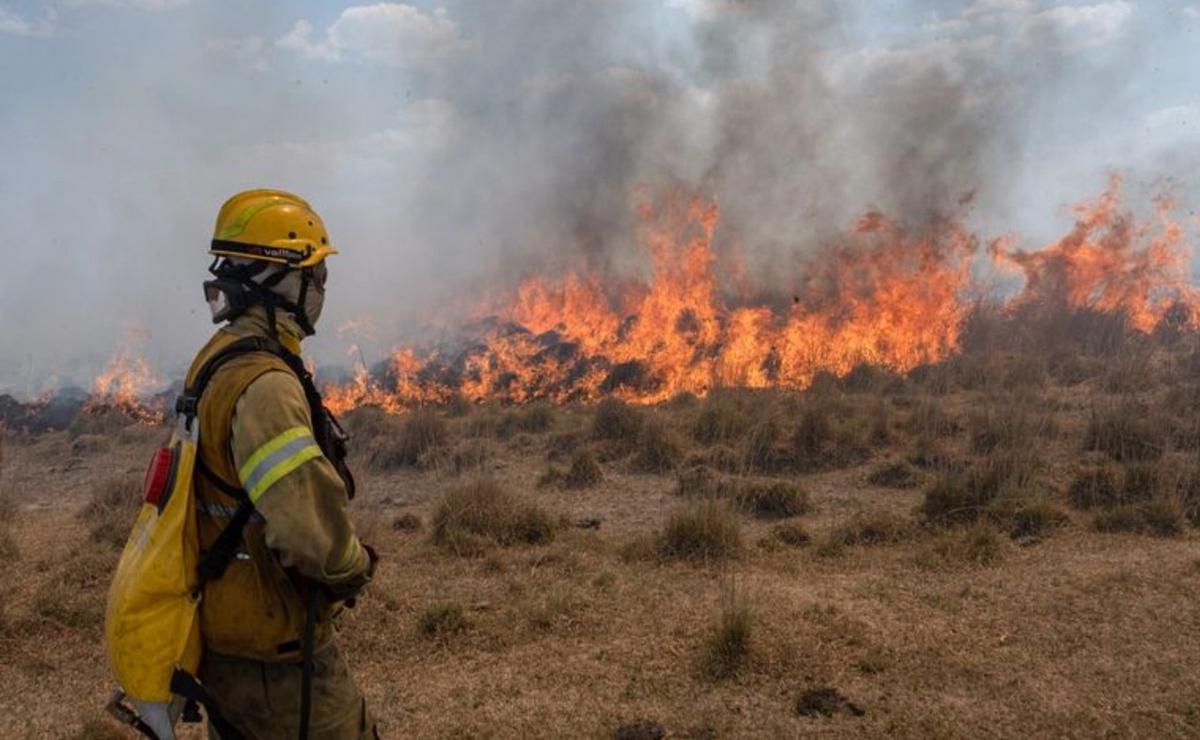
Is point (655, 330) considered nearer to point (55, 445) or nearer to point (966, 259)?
point (966, 259)

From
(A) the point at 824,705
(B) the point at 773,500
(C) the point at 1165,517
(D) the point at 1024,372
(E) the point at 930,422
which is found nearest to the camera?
(A) the point at 824,705

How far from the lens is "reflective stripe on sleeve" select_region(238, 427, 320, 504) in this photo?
212cm

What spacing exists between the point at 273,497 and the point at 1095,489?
25.2 ft

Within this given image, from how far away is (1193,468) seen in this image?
285 inches

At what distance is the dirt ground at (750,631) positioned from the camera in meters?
4.25

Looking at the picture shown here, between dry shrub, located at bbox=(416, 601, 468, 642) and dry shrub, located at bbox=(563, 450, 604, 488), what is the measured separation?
4.26m

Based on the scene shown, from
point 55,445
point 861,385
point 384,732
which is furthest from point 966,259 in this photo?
point 55,445

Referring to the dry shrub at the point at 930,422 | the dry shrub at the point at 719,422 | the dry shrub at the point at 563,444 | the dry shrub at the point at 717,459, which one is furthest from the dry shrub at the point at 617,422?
the dry shrub at the point at 930,422

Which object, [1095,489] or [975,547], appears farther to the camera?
[1095,489]

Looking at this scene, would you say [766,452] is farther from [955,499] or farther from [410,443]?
[410,443]

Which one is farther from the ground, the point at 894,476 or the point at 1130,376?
the point at 1130,376

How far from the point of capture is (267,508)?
212cm

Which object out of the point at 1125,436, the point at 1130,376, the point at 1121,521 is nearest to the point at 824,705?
the point at 1121,521

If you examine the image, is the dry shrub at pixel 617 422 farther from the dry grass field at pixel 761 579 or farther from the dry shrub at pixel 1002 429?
the dry shrub at pixel 1002 429
